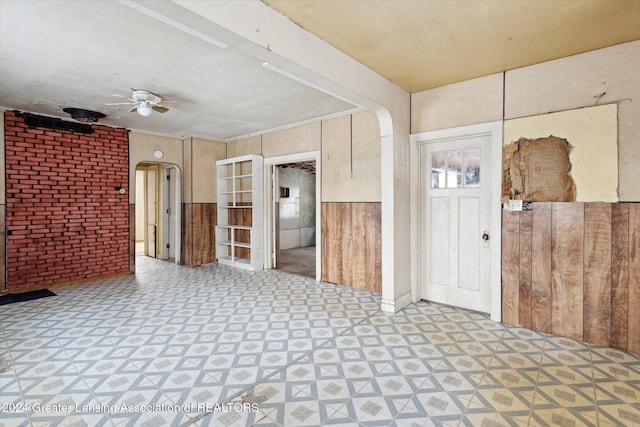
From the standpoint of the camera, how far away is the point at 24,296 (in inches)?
182

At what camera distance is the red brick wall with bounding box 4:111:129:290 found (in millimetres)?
4883

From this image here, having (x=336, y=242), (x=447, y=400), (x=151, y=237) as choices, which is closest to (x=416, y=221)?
(x=336, y=242)

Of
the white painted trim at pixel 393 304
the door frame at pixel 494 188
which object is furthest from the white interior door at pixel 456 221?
the white painted trim at pixel 393 304

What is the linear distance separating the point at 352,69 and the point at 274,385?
2896 millimetres

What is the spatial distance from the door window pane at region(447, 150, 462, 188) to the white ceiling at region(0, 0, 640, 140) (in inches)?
34.4

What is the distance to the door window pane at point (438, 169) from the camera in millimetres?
4012

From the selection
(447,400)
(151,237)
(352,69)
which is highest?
(352,69)

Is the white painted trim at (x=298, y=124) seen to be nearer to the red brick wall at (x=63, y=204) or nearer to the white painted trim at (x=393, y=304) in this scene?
the red brick wall at (x=63, y=204)

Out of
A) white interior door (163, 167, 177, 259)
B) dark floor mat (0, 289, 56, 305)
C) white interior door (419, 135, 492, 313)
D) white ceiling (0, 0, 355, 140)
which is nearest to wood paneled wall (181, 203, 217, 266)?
white interior door (163, 167, 177, 259)

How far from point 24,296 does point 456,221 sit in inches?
245

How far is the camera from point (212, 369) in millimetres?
2580

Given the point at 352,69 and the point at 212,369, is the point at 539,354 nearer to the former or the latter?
the point at 212,369

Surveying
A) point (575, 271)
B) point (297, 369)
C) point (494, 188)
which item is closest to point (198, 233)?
point (297, 369)

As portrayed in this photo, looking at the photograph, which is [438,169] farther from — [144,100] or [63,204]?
[63,204]
